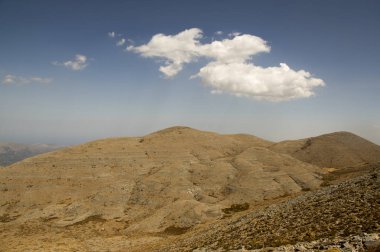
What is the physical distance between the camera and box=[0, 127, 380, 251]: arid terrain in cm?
2891

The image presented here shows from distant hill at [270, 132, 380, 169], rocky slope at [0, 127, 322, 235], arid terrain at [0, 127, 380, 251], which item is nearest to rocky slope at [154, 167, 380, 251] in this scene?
arid terrain at [0, 127, 380, 251]

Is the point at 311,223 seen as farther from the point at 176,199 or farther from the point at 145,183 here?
the point at 145,183

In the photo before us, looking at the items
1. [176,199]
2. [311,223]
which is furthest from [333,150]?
[311,223]

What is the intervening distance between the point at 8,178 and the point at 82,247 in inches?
1844

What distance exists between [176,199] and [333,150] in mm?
98186

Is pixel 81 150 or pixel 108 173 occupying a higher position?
pixel 81 150

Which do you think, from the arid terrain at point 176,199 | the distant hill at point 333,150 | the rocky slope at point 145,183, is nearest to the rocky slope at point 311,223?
the arid terrain at point 176,199

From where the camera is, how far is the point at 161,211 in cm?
6425

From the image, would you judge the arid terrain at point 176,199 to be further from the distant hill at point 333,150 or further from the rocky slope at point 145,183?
the distant hill at point 333,150

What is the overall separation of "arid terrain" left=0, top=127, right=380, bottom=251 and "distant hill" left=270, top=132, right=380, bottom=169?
254 inches

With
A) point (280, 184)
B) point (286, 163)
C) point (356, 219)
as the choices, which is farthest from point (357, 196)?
point (286, 163)

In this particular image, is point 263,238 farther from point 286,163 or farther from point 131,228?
point 286,163

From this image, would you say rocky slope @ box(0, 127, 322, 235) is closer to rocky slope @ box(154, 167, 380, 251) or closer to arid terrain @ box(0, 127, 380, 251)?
arid terrain @ box(0, 127, 380, 251)

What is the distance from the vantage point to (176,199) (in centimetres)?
7331
